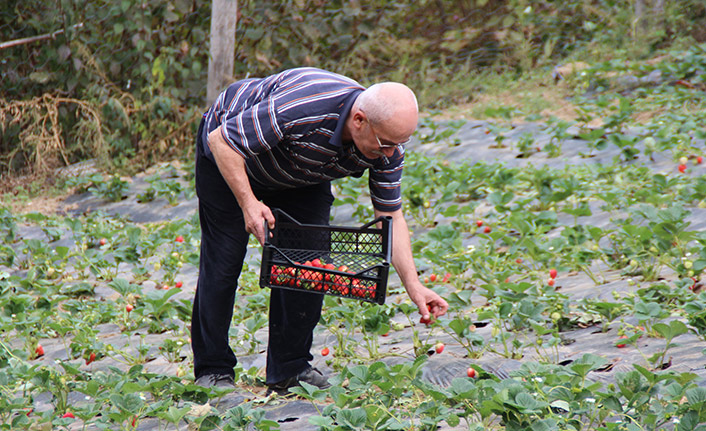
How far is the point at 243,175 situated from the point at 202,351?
2.41 feet

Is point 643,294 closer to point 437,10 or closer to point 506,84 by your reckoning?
point 506,84

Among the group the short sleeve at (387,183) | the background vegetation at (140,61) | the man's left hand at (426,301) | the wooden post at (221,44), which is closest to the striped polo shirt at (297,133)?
the short sleeve at (387,183)

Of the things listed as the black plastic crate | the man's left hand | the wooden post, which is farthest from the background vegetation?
the man's left hand

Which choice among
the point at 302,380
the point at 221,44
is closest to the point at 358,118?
the point at 302,380

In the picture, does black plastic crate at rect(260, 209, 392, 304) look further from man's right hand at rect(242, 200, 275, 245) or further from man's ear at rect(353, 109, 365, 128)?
man's ear at rect(353, 109, 365, 128)

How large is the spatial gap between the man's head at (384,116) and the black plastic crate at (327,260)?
0.91 feet

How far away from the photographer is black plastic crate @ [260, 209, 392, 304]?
2152mm

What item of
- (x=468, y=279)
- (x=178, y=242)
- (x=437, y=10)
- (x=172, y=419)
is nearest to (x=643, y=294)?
(x=468, y=279)

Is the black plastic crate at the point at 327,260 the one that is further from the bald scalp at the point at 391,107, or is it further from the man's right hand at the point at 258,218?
the bald scalp at the point at 391,107

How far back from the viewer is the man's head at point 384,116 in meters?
2.09

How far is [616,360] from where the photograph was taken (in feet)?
8.00

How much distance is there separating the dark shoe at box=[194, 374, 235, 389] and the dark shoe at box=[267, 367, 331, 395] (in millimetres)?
150

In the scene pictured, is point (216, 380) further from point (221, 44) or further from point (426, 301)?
point (221, 44)

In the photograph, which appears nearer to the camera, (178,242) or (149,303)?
(149,303)
